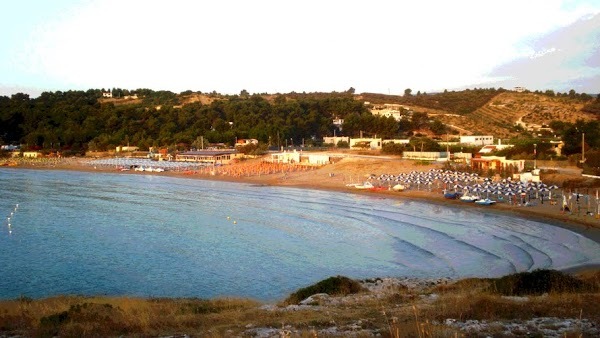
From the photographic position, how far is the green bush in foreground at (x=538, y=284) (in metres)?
12.4

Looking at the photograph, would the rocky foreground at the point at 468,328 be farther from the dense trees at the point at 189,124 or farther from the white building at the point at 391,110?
the white building at the point at 391,110

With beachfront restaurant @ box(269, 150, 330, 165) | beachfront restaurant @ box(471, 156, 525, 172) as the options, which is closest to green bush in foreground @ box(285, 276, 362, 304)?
beachfront restaurant @ box(471, 156, 525, 172)

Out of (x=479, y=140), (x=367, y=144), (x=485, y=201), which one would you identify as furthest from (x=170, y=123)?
(x=485, y=201)

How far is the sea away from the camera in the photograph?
19281mm

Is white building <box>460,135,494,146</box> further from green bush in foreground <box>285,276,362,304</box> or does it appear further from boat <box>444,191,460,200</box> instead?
green bush in foreground <box>285,276,362,304</box>

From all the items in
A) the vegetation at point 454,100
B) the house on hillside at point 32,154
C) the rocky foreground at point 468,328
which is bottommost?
the rocky foreground at point 468,328

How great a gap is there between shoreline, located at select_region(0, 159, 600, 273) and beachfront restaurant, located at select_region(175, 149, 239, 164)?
306 inches

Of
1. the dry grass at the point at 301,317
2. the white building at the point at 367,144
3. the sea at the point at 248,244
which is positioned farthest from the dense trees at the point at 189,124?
the dry grass at the point at 301,317

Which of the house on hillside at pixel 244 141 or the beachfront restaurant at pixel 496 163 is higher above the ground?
→ the house on hillside at pixel 244 141

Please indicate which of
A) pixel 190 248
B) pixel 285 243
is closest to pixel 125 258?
pixel 190 248

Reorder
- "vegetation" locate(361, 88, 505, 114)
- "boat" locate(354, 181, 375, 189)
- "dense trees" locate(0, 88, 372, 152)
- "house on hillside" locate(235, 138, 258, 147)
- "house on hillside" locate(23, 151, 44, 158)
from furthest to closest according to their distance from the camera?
"vegetation" locate(361, 88, 505, 114), "house on hillside" locate(23, 151, 44, 158), "dense trees" locate(0, 88, 372, 152), "house on hillside" locate(235, 138, 258, 147), "boat" locate(354, 181, 375, 189)

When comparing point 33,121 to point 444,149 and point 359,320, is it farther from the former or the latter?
point 359,320

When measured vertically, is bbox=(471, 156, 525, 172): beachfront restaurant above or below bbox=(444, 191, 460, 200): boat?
above

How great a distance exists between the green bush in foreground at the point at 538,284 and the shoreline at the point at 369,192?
704 centimetres
